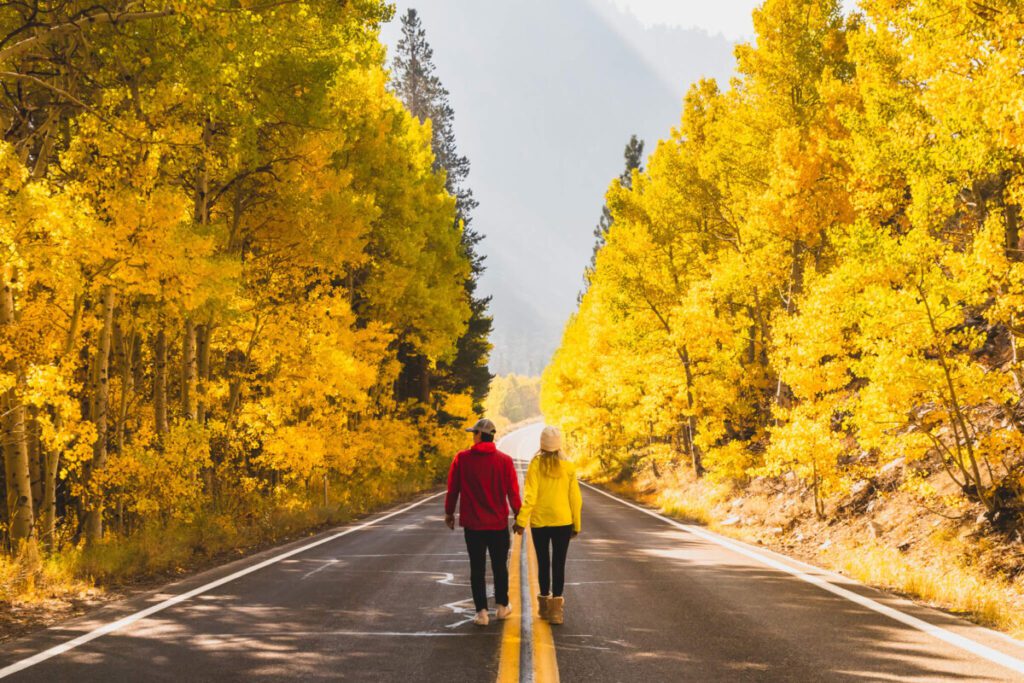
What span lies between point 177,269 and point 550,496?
6238mm

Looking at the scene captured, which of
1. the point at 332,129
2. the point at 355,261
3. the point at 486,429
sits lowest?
the point at 486,429

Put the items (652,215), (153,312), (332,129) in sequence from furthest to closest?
(652,215)
(332,129)
(153,312)

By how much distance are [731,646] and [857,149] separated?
33.1 feet

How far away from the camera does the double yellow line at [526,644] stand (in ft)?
17.4

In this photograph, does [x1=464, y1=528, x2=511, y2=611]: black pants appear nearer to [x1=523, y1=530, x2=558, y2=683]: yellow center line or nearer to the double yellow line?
the double yellow line

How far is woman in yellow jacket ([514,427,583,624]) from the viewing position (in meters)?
7.00

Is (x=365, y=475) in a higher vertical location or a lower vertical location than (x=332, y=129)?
lower

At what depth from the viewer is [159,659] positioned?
574 centimetres

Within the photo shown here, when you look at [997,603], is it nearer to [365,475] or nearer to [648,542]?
[648,542]

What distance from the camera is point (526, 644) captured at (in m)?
6.15

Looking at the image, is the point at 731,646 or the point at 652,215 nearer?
the point at 731,646

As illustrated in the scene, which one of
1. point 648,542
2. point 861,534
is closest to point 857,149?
point 861,534

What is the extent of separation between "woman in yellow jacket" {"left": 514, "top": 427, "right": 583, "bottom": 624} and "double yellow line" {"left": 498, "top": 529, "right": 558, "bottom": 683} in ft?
1.09

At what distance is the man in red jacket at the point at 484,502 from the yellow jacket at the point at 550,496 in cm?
17
